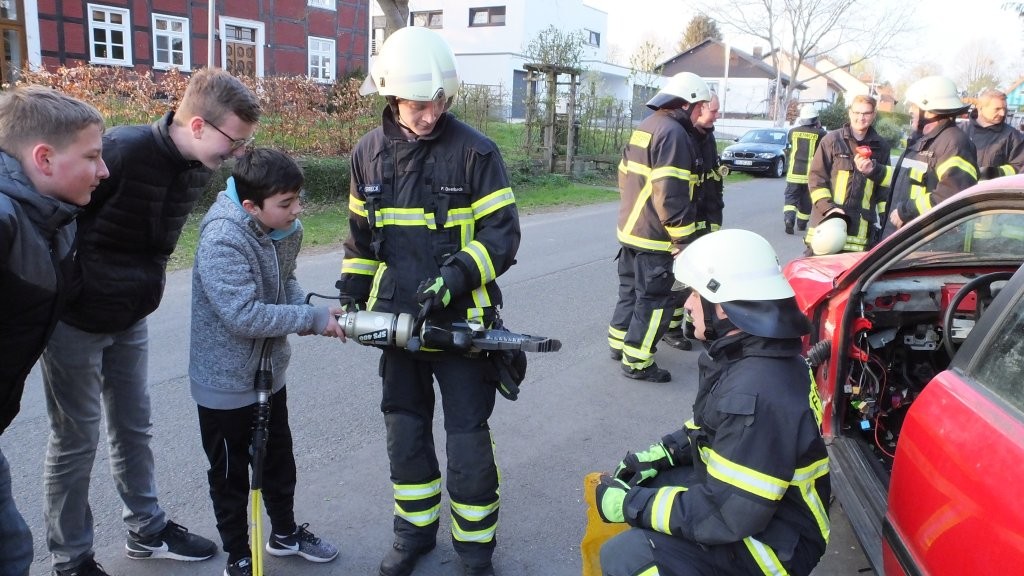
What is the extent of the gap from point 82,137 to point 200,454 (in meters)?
2.21

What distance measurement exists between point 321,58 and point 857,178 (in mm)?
26449

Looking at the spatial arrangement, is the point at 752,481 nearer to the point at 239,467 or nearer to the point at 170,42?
the point at 239,467

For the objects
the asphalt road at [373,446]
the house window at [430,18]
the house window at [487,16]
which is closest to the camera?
the asphalt road at [373,446]

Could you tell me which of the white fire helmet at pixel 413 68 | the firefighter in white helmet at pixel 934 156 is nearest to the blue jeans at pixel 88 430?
the white fire helmet at pixel 413 68

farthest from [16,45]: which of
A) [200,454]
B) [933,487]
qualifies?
[933,487]

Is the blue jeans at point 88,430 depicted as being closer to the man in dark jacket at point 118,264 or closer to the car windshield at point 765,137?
the man in dark jacket at point 118,264

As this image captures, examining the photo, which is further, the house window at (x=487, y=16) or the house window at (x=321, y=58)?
the house window at (x=487, y=16)

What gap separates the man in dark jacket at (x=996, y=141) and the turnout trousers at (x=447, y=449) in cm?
704

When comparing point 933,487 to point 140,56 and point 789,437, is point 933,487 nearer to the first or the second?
point 789,437

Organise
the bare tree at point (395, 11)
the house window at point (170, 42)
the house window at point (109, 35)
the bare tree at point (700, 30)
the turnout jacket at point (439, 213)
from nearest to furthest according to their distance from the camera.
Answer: the turnout jacket at point (439, 213)
the bare tree at point (395, 11)
the house window at point (109, 35)
the house window at point (170, 42)
the bare tree at point (700, 30)

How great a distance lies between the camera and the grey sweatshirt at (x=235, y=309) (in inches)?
99.3

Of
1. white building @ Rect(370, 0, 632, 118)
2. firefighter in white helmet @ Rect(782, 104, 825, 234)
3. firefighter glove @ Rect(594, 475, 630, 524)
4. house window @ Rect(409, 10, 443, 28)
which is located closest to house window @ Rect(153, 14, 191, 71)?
white building @ Rect(370, 0, 632, 118)

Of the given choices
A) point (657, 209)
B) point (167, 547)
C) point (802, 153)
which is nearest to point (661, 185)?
point (657, 209)

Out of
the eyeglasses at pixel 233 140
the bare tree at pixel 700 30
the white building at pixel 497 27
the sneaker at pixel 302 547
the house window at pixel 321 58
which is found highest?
the bare tree at pixel 700 30
